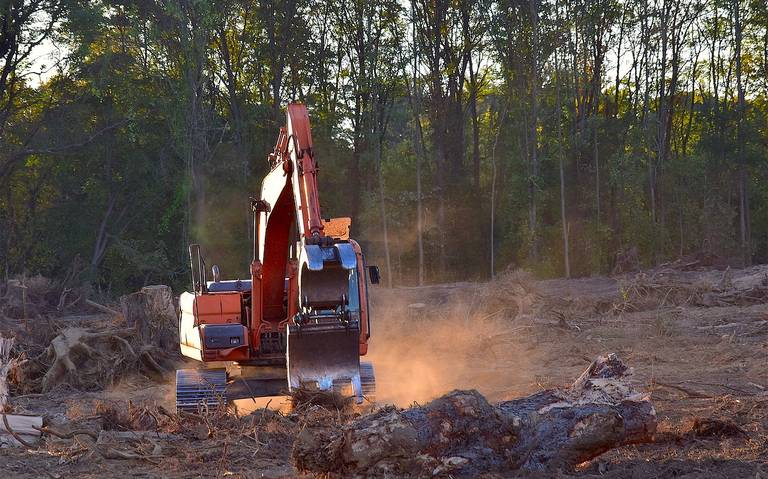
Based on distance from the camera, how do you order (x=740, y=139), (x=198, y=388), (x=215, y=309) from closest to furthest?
(x=198, y=388) → (x=215, y=309) → (x=740, y=139)

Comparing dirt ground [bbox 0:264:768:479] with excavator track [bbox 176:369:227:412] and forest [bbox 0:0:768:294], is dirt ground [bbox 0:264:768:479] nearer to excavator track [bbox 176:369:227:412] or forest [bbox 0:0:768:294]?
excavator track [bbox 176:369:227:412]

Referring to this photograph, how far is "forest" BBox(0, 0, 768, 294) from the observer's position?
32938 mm

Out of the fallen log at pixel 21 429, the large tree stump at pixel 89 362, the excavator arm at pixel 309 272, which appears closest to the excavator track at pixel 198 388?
the excavator arm at pixel 309 272

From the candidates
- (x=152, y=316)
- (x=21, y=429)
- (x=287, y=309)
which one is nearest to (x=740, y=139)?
(x=152, y=316)

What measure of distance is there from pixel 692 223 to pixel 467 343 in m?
26.9

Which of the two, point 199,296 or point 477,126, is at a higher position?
point 477,126

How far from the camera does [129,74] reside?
32.5 metres

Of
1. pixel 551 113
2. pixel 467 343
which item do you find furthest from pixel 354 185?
pixel 467 343

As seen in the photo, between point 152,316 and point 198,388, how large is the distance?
5.89m

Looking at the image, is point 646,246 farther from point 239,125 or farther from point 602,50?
point 239,125

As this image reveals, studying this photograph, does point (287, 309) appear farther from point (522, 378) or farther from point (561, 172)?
point (561, 172)

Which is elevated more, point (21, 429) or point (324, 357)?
point (324, 357)

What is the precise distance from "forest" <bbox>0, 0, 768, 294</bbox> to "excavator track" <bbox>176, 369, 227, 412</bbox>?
20820mm

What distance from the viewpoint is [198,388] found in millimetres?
10664
